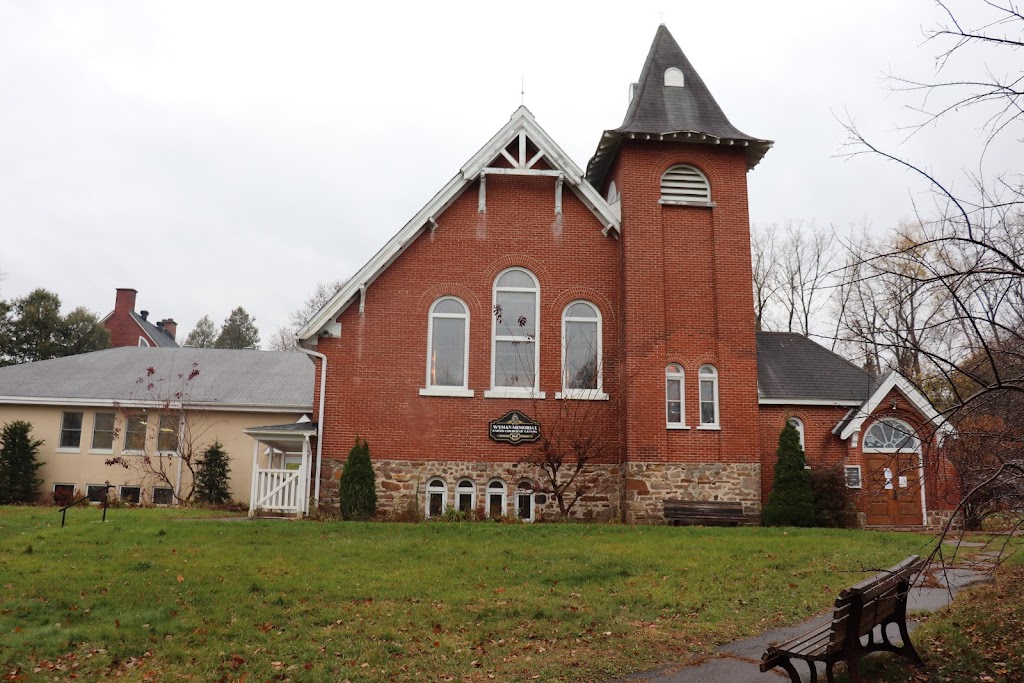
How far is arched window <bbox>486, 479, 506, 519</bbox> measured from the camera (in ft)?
61.9

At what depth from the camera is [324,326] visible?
19.3 m

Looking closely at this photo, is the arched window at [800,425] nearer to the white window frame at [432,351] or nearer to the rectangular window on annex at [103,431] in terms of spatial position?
the white window frame at [432,351]

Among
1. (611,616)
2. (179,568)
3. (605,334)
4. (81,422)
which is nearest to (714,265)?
(605,334)

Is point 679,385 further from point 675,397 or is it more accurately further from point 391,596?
point 391,596

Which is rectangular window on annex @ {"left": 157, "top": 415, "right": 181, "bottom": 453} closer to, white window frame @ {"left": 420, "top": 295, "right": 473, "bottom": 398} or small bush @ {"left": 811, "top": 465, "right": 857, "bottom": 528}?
white window frame @ {"left": 420, "top": 295, "right": 473, "bottom": 398}

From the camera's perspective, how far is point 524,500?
19.0 m

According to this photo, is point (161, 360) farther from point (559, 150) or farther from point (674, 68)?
point (674, 68)

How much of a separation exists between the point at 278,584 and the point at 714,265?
40.8ft

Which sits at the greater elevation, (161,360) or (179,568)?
(161,360)

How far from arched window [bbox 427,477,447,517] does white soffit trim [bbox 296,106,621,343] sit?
170 inches

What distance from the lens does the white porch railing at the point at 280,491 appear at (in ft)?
A: 61.3

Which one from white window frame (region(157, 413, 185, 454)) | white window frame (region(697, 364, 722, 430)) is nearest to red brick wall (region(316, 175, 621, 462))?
white window frame (region(697, 364, 722, 430))

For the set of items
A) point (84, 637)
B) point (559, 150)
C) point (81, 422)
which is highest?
point (559, 150)

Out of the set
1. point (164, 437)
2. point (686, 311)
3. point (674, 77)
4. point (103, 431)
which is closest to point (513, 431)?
point (686, 311)
